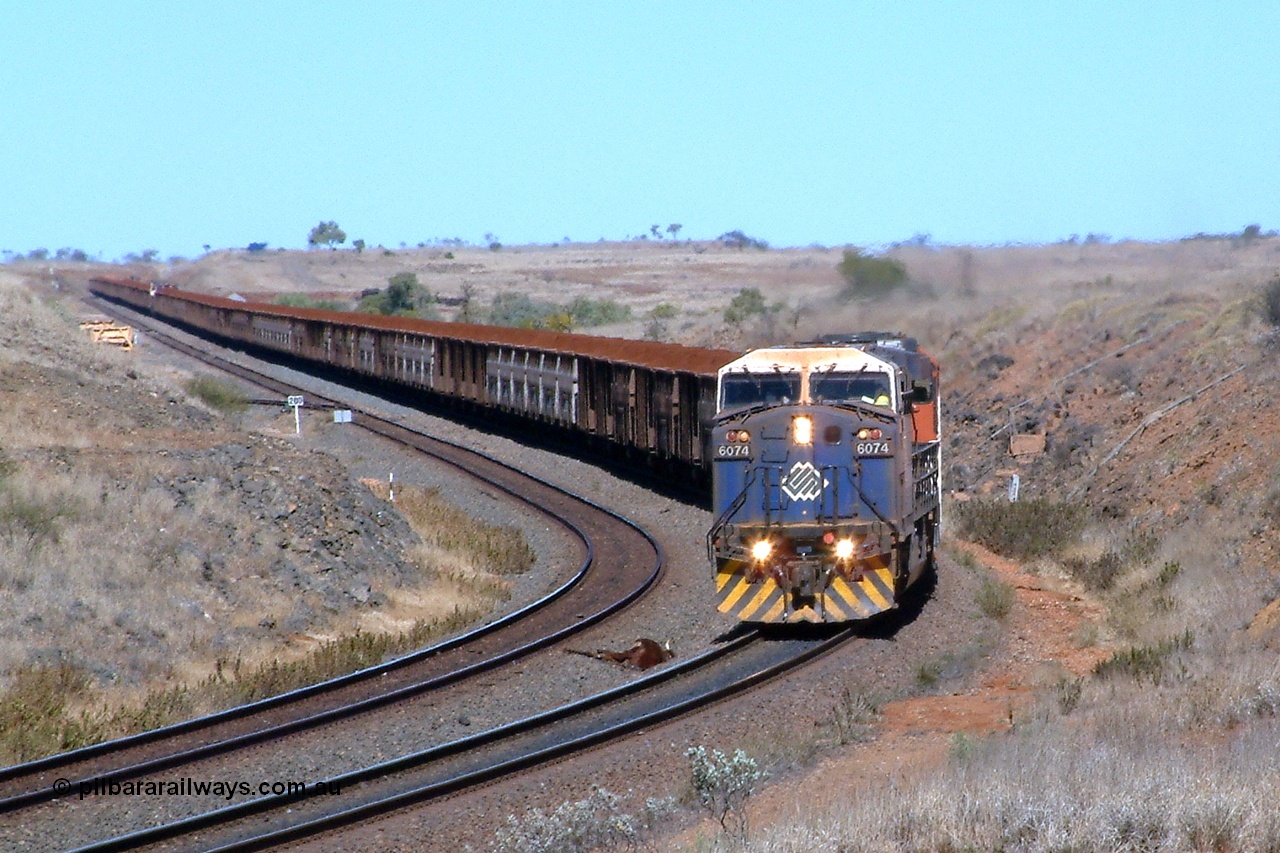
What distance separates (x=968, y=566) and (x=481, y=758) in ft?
33.1

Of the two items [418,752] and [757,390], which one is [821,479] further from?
[418,752]

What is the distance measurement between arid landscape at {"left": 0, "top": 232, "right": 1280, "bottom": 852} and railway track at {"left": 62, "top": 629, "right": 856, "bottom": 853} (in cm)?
115

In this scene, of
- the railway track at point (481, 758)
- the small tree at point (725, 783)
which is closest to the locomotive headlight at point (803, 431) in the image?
the railway track at point (481, 758)

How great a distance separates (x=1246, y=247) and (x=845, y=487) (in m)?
41.8

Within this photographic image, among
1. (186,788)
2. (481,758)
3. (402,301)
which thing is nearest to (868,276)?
(481,758)

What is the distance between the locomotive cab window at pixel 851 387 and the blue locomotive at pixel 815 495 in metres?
0.01

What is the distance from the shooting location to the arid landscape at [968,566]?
8.71 m

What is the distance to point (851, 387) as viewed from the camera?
15.4m

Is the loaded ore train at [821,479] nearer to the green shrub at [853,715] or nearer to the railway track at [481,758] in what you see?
the railway track at [481,758]

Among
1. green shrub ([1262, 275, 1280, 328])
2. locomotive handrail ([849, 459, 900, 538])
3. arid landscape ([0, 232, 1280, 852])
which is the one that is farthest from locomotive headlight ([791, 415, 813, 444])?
green shrub ([1262, 275, 1280, 328])

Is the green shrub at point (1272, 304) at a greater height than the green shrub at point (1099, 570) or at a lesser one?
greater

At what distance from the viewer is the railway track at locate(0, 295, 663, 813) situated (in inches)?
437

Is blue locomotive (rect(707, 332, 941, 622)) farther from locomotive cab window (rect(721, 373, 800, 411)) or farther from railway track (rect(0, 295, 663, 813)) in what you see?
railway track (rect(0, 295, 663, 813))

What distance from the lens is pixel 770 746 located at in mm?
11688
